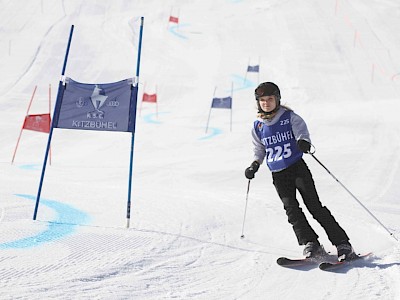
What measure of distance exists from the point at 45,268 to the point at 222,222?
6.33ft

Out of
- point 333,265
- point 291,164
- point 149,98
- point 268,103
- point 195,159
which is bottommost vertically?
point 333,265

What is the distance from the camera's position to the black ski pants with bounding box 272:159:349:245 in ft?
12.9

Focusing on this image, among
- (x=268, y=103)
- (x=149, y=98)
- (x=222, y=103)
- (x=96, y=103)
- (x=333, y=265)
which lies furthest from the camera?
(x=149, y=98)

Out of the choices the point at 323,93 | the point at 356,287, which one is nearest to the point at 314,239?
the point at 356,287

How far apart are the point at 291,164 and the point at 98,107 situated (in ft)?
5.22

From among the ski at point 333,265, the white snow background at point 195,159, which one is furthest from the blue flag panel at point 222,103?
the ski at point 333,265

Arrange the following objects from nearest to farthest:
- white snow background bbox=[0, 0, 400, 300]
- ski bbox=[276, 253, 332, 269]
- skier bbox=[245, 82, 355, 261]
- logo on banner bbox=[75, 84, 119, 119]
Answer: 1. white snow background bbox=[0, 0, 400, 300]
2. ski bbox=[276, 253, 332, 269]
3. skier bbox=[245, 82, 355, 261]
4. logo on banner bbox=[75, 84, 119, 119]

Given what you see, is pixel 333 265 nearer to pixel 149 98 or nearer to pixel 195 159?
pixel 195 159

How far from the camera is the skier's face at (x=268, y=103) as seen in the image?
3946 millimetres

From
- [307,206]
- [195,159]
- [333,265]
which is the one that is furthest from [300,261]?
[195,159]

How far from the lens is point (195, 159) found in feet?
33.5

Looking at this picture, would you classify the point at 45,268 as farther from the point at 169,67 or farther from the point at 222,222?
the point at 169,67

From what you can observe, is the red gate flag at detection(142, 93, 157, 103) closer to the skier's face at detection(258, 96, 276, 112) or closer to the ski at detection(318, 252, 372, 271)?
the skier's face at detection(258, 96, 276, 112)

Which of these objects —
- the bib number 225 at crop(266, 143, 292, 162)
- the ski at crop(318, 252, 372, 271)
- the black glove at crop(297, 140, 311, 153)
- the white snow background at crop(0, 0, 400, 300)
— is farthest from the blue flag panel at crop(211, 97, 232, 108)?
the ski at crop(318, 252, 372, 271)
